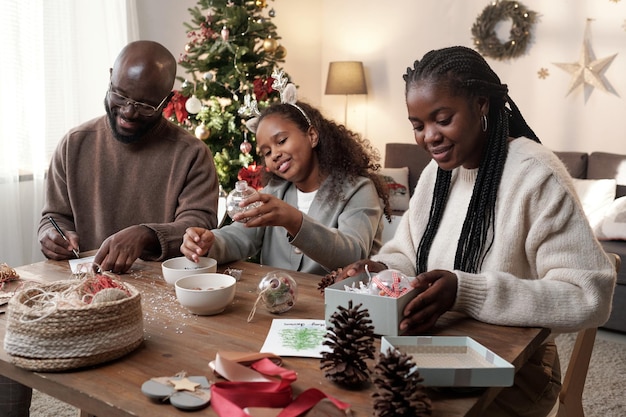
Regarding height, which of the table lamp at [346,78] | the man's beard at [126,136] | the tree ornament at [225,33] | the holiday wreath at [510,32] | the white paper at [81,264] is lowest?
the white paper at [81,264]

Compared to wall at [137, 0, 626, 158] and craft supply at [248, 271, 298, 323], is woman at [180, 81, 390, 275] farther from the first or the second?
wall at [137, 0, 626, 158]

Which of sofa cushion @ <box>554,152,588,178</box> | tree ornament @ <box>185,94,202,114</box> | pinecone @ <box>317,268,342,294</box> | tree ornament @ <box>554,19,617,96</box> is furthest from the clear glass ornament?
tree ornament @ <box>554,19,617,96</box>

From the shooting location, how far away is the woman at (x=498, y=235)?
3.96 ft

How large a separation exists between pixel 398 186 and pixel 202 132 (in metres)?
1.95

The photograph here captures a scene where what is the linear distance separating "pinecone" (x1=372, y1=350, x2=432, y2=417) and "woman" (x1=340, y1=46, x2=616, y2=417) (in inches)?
10.8

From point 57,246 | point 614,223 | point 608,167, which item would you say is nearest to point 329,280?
point 57,246

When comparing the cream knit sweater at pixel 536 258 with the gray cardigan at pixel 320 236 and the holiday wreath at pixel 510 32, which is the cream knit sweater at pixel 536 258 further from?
the holiday wreath at pixel 510 32

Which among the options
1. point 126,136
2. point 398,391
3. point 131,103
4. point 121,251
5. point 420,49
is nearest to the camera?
point 398,391

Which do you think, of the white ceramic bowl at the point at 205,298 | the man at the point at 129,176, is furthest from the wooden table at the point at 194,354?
the man at the point at 129,176

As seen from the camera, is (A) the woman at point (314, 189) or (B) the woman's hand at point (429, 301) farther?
(A) the woman at point (314, 189)

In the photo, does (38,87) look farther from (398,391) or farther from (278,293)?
(398,391)

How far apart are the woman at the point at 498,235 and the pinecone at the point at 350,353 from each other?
0.17 metres

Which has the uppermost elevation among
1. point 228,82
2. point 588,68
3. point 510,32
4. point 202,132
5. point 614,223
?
point 510,32

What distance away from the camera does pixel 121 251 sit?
5.17ft
